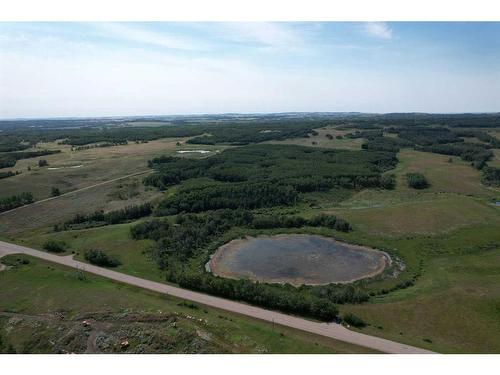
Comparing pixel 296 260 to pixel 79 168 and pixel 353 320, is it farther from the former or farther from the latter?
pixel 79 168

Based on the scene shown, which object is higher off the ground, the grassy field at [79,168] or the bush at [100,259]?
the grassy field at [79,168]

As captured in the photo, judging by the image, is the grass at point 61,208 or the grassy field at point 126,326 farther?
the grass at point 61,208

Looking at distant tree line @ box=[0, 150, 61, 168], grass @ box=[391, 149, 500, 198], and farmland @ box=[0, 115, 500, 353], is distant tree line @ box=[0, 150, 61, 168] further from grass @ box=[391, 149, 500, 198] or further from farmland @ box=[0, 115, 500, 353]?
grass @ box=[391, 149, 500, 198]

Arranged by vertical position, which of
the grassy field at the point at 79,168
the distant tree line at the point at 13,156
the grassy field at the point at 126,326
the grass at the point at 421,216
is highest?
the distant tree line at the point at 13,156

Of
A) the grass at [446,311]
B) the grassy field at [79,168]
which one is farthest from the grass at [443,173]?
the grassy field at [79,168]

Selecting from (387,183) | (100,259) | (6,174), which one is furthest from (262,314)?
(6,174)

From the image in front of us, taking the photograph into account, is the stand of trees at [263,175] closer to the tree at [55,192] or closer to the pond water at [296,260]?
the pond water at [296,260]
